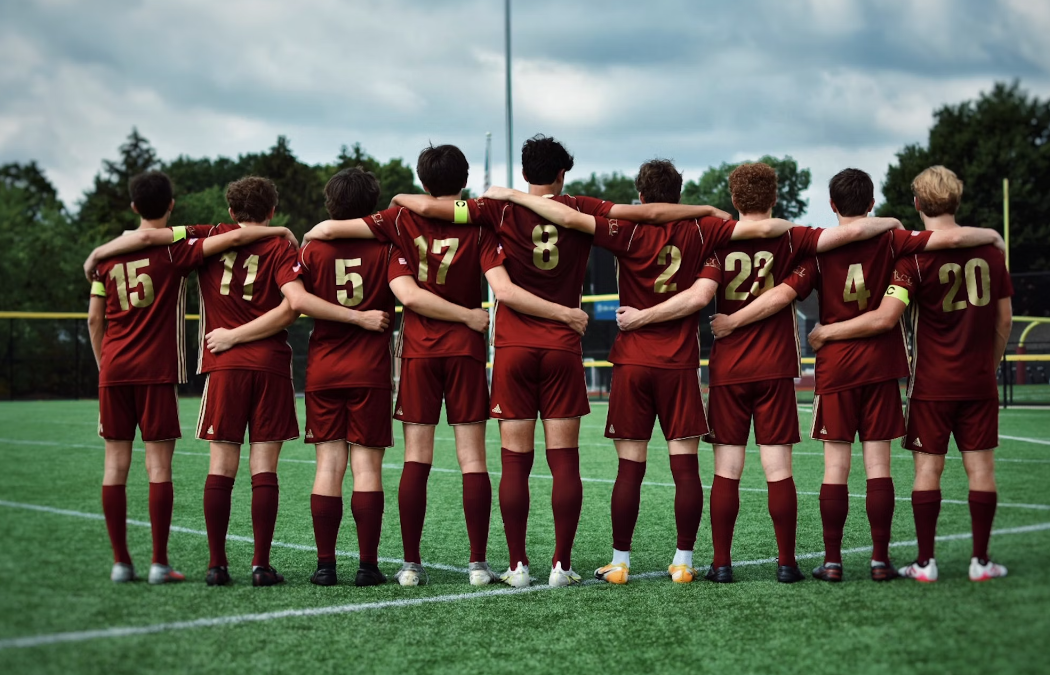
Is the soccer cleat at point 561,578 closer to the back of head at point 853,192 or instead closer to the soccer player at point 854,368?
the soccer player at point 854,368

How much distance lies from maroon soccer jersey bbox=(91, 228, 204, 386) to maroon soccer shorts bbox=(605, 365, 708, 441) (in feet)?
6.70

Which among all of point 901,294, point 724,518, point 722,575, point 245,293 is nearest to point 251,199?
point 245,293

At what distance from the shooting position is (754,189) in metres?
4.64

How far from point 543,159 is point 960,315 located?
6.53ft

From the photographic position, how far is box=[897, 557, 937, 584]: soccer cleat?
159 inches

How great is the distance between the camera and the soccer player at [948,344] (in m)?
4.29

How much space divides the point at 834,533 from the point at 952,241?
1.38 metres

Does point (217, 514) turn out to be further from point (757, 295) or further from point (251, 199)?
point (757, 295)

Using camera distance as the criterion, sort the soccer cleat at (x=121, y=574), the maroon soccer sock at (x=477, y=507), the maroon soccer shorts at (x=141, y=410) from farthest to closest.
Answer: the maroon soccer sock at (x=477, y=507) < the maroon soccer shorts at (x=141, y=410) < the soccer cleat at (x=121, y=574)

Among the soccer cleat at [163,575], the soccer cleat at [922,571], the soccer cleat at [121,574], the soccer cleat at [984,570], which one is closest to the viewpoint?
the soccer cleat at [984,570]

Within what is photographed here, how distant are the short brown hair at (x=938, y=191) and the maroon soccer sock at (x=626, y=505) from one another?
1.73 metres

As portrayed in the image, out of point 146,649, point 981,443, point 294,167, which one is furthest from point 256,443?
point 294,167

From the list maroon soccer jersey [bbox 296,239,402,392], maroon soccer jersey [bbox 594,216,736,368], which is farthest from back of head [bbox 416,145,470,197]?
maroon soccer jersey [bbox 594,216,736,368]

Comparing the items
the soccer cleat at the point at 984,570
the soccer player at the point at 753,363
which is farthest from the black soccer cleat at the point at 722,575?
the soccer cleat at the point at 984,570
